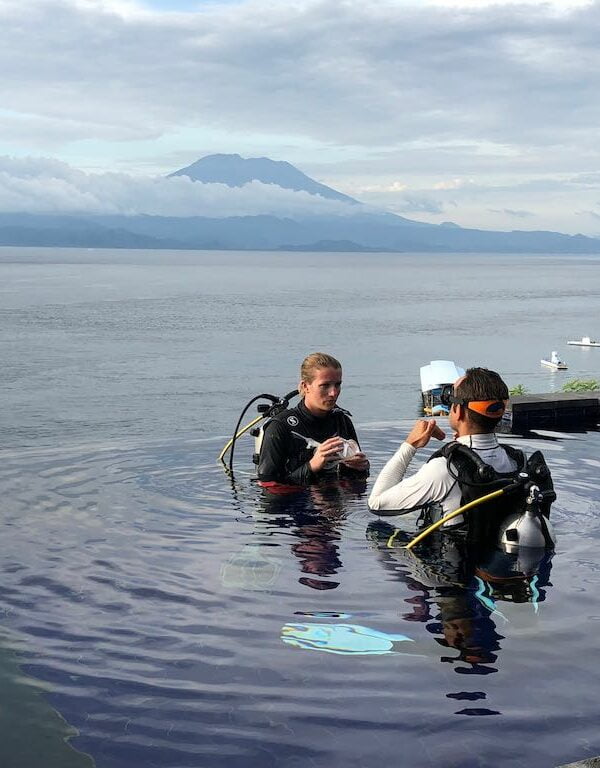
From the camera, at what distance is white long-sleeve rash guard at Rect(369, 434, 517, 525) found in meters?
7.50

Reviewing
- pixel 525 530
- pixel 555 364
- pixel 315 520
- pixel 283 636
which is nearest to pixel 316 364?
pixel 315 520

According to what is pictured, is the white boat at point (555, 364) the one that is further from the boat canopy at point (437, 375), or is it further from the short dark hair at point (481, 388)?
the short dark hair at point (481, 388)

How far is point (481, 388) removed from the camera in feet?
24.3

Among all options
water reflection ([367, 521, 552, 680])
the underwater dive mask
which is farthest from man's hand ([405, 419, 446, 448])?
the underwater dive mask

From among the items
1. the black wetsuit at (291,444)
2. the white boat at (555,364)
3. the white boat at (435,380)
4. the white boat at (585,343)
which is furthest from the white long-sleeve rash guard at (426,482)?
the white boat at (585,343)

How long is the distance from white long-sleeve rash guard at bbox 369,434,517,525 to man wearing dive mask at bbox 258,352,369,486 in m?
1.89

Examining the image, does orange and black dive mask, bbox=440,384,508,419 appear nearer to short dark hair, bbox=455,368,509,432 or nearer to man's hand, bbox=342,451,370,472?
short dark hair, bbox=455,368,509,432

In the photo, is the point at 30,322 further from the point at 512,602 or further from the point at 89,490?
the point at 512,602

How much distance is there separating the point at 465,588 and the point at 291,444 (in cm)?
317

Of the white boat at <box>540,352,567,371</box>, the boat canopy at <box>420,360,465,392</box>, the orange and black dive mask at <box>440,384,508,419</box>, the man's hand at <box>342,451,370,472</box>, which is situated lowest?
the white boat at <box>540,352,567,371</box>

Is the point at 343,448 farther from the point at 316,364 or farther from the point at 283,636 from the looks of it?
the point at 283,636

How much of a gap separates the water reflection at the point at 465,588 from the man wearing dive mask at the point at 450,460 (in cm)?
40

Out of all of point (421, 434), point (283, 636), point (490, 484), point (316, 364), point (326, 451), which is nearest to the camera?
point (283, 636)

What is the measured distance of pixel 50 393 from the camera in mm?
36875
